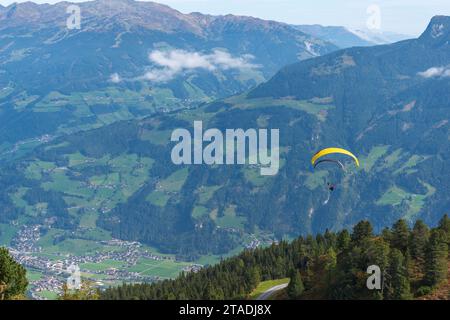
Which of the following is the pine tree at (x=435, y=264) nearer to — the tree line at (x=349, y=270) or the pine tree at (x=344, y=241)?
the tree line at (x=349, y=270)

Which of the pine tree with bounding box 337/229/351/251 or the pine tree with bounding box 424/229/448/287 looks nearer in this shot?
the pine tree with bounding box 424/229/448/287

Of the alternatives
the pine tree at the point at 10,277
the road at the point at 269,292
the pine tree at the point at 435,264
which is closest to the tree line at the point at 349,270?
the pine tree at the point at 435,264

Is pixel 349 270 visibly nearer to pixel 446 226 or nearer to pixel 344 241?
pixel 446 226

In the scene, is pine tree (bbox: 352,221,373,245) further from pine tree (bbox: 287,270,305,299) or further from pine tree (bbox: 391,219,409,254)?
pine tree (bbox: 287,270,305,299)

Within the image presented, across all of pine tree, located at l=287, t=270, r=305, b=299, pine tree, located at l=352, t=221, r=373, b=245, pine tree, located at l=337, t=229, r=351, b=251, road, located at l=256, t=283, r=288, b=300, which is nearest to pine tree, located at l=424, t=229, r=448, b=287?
pine tree, located at l=352, t=221, r=373, b=245

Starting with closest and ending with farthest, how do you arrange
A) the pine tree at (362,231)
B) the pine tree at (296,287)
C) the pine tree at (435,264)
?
the pine tree at (435,264)
the pine tree at (296,287)
the pine tree at (362,231)
